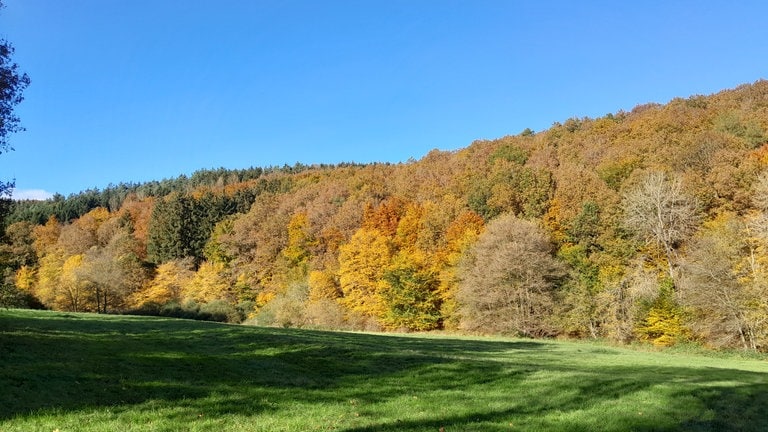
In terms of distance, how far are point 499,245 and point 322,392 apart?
1879 inches

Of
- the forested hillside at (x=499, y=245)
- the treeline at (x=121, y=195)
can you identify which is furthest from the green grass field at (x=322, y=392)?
the treeline at (x=121, y=195)

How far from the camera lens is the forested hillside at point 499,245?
1938 inches

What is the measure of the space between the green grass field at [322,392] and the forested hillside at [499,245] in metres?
13.2

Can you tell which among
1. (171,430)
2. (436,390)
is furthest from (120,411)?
(436,390)

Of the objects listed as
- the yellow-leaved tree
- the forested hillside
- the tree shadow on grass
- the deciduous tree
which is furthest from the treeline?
the tree shadow on grass

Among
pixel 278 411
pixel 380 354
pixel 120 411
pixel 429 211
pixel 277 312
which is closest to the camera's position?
pixel 120 411

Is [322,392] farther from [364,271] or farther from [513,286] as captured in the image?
[364,271]

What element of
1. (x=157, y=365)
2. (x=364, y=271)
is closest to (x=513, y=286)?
(x=364, y=271)

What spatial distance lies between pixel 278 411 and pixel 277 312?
60044 millimetres

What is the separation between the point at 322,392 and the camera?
1346cm

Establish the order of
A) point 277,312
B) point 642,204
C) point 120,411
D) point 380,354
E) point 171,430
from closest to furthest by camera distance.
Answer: point 171,430 → point 120,411 → point 380,354 → point 642,204 → point 277,312

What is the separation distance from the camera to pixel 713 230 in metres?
49.4

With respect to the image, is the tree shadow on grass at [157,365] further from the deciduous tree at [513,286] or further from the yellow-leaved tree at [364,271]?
the yellow-leaved tree at [364,271]

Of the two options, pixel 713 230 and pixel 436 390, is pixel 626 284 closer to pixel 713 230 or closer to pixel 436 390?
pixel 713 230
